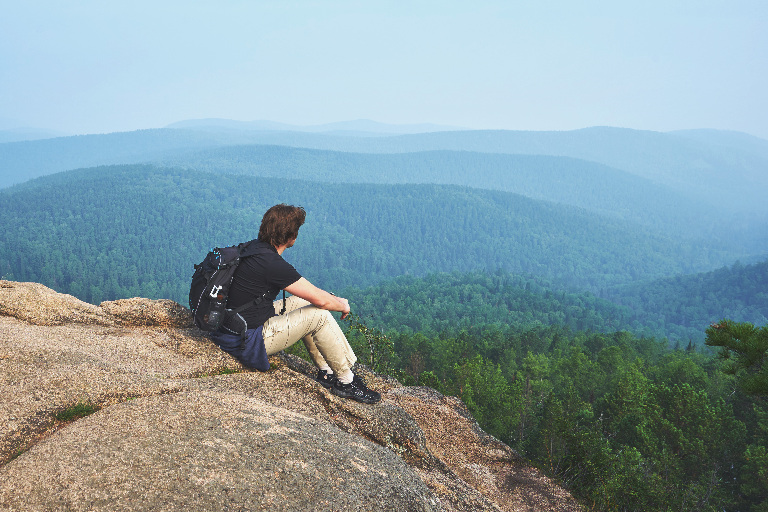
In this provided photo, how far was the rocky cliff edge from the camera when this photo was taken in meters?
5.48

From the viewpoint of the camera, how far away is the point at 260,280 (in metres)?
7.90

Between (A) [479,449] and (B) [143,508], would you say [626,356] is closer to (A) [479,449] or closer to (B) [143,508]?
(A) [479,449]

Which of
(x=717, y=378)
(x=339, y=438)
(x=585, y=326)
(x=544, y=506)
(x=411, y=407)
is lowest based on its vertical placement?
(x=585, y=326)

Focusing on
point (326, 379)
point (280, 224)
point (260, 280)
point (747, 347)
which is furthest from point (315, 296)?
point (747, 347)

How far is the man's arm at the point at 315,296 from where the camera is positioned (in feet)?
25.9

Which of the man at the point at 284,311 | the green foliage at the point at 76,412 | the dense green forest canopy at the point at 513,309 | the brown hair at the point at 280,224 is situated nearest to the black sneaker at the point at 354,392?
the man at the point at 284,311

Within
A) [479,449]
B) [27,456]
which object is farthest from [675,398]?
[27,456]

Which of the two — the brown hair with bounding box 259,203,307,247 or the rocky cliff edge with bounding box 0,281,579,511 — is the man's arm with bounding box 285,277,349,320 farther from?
the rocky cliff edge with bounding box 0,281,579,511

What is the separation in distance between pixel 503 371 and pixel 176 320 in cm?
6852

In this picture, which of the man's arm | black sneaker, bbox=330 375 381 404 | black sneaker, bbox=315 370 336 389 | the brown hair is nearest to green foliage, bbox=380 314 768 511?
black sneaker, bbox=330 375 381 404

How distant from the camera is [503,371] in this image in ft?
243

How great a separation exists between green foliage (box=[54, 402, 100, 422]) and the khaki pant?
8.88 ft

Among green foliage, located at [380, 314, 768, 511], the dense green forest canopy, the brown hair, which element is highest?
the brown hair

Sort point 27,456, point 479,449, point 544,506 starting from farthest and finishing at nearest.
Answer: point 479,449 → point 544,506 → point 27,456
